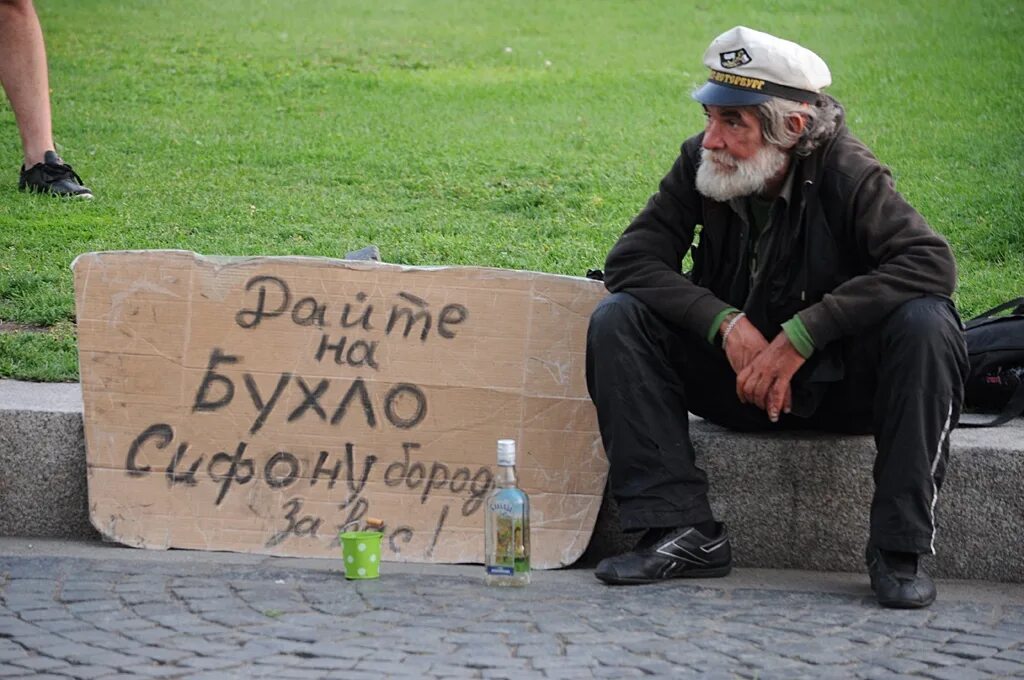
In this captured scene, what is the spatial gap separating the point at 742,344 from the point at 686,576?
2.03ft

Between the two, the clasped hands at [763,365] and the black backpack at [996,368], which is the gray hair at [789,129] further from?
the black backpack at [996,368]

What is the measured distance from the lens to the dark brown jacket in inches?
157

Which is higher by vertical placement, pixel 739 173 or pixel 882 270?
pixel 739 173

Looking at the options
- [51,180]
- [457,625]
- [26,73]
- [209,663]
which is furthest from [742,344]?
[26,73]

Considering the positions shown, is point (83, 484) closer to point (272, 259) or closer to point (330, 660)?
point (272, 259)

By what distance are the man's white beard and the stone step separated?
2.19 feet

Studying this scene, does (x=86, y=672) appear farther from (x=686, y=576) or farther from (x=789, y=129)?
(x=789, y=129)

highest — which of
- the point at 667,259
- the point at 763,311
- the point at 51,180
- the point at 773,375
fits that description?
the point at 51,180

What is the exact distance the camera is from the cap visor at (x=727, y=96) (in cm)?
416

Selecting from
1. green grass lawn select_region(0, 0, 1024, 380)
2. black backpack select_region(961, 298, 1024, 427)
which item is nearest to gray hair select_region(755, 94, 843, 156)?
black backpack select_region(961, 298, 1024, 427)

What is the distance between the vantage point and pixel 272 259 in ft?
15.0

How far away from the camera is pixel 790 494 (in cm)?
432

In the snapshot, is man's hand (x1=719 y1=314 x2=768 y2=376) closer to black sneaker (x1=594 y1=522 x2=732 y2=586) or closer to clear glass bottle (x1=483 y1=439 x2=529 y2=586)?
black sneaker (x1=594 y1=522 x2=732 y2=586)

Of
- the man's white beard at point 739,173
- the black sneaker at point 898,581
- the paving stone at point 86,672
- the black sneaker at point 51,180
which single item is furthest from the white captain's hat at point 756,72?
the black sneaker at point 51,180
